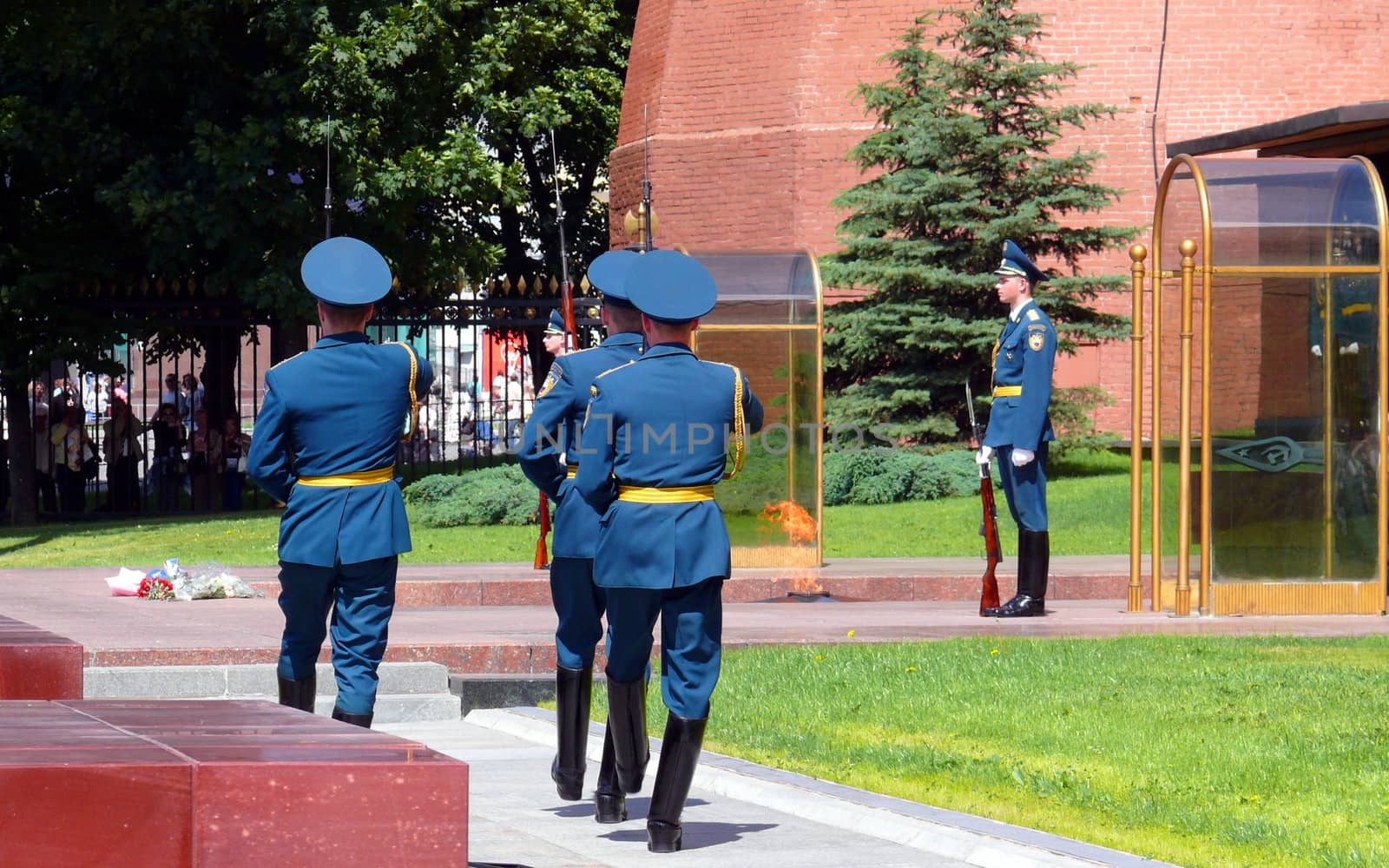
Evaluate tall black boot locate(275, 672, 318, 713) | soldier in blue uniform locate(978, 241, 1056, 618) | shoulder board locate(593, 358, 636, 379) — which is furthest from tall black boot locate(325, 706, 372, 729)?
soldier in blue uniform locate(978, 241, 1056, 618)

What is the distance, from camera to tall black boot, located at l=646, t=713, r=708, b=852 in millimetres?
6652

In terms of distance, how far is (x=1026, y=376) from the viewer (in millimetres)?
12594

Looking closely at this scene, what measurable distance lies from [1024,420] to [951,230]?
11539 millimetres

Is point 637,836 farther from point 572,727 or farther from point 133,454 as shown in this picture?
point 133,454

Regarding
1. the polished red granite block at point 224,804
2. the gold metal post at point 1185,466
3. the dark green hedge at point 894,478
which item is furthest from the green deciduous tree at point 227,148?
the polished red granite block at point 224,804

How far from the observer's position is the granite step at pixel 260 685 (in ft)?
32.8

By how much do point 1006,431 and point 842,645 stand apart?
2.26 metres

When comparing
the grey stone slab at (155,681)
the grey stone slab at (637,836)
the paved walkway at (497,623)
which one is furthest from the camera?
the paved walkway at (497,623)

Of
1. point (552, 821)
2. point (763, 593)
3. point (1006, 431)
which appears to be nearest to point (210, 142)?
point (763, 593)

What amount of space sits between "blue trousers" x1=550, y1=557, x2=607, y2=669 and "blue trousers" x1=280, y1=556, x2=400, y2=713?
653 millimetres

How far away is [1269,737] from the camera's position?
813 cm

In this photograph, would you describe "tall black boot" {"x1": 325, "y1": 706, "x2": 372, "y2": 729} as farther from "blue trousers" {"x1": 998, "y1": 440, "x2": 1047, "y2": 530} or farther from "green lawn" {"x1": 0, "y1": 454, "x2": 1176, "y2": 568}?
"green lawn" {"x1": 0, "y1": 454, "x2": 1176, "y2": 568}

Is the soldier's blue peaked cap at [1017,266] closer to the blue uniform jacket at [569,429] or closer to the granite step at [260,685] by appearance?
the granite step at [260,685]

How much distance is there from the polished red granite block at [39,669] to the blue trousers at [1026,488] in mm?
7513
